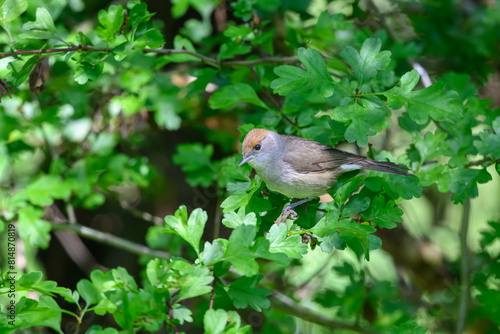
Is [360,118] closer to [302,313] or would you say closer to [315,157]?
[315,157]

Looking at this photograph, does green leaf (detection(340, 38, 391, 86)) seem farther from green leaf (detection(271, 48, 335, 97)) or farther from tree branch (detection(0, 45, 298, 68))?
tree branch (detection(0, 45, 298, 68))

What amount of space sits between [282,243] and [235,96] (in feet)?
3.18

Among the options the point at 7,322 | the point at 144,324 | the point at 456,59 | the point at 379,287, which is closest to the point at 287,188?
the point at 144,324

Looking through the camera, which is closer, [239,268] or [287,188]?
[239,268]

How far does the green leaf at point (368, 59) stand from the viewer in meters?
2.18

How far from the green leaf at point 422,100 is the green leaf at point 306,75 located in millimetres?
270

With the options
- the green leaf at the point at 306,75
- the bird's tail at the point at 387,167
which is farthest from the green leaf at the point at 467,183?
the green leaf at the point at 306,75

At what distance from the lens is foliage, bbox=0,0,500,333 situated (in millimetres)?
2004

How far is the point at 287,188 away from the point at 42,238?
1449 mm

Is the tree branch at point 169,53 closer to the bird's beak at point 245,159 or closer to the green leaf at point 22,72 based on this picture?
the green leaf at point 22,72

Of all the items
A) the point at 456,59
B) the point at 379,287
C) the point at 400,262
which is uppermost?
the point at 456,59

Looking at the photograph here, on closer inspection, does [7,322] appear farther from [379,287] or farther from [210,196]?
[379,287]

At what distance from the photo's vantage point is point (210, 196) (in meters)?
3.90

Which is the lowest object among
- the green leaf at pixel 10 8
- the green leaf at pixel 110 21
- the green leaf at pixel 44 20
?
the green leaf at pixel 110 21
